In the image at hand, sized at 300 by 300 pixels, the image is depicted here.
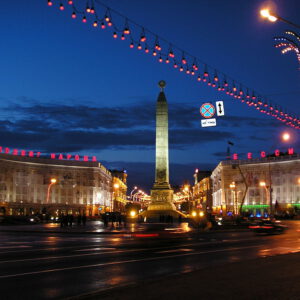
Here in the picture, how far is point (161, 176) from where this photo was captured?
2810 inches

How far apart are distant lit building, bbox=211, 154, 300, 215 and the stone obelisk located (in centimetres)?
3691

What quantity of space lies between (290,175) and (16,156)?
222ft

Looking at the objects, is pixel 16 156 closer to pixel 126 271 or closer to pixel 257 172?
pixel 257 172

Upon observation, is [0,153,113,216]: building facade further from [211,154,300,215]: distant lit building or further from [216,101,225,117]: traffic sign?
[216,101,225,117]: traffic sign

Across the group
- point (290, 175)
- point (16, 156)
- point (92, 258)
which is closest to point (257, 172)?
point (290, 175)

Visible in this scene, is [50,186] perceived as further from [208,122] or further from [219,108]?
[219,108]

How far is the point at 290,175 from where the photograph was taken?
112 m

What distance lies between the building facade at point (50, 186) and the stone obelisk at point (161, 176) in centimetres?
3803

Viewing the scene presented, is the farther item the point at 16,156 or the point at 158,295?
the point at 16,156

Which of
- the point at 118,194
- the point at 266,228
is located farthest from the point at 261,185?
the point at 266,228

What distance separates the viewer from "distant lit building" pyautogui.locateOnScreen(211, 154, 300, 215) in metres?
111

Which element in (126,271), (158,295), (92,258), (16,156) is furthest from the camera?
(16,156)

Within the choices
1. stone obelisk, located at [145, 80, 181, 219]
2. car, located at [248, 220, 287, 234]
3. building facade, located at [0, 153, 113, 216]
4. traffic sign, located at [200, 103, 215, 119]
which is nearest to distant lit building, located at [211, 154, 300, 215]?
building facade, located at [0, 153, 113, 216]

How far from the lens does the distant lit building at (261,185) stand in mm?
110625
